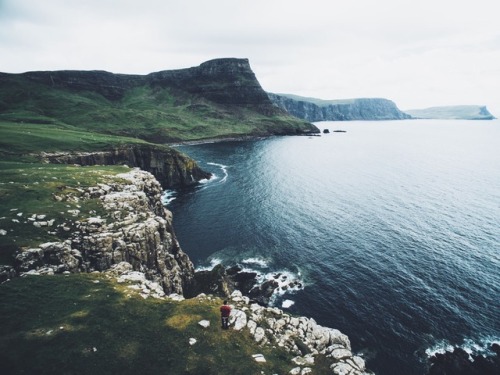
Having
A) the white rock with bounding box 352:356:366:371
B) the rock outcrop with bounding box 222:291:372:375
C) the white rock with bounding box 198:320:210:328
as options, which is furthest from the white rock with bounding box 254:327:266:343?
the white rock with bounding box 352:356:366:371

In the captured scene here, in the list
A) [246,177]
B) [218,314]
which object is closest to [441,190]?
[246,177]

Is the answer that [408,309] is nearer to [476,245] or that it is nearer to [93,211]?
[476,245]

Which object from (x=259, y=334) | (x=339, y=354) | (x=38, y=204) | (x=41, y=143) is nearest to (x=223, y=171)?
(x=41, y=143)

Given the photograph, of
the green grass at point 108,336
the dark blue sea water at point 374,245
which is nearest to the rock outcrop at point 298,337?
the green grass at point 108,336

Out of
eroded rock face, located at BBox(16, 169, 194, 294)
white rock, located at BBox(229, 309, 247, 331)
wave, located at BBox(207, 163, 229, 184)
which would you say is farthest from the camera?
wave, located at BBox(207, 163, 229, 184)

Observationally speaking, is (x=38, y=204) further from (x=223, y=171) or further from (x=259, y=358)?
(x=223, y=171)

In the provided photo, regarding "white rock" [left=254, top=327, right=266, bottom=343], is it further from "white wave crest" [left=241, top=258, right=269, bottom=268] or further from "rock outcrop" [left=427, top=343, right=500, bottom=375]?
"white wave crest" [left=241, top=258, right=269, bottom=268]
